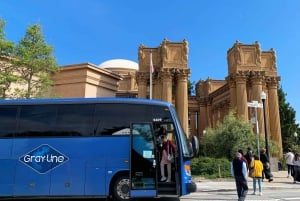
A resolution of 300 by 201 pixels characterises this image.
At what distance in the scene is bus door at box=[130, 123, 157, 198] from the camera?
11.8 m

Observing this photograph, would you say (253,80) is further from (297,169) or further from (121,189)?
(121,189)

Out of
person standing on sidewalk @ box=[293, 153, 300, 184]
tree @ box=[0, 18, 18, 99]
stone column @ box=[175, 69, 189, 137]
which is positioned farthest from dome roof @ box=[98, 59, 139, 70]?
person standing on sidewalk @ box=[293, 153, 300, 184]

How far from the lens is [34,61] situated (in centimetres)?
2652

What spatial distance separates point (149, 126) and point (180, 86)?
33.4 metres

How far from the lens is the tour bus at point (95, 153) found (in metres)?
12.0

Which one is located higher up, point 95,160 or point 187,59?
point 187,59

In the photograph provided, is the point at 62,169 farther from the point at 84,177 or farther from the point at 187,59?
the point at 187,59

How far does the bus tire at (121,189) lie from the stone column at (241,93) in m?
34.3

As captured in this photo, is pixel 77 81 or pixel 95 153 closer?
pixel 95 153

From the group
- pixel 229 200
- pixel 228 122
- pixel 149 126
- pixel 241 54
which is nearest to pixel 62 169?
pixel 149 126

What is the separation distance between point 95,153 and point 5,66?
59.2 ft

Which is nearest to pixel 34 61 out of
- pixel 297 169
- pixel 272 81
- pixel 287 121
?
pixel 297 169

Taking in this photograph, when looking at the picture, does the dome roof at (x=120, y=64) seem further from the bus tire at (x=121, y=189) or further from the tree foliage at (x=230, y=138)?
the bus tire at (x=121, y=189)

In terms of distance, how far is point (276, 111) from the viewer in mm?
45531
